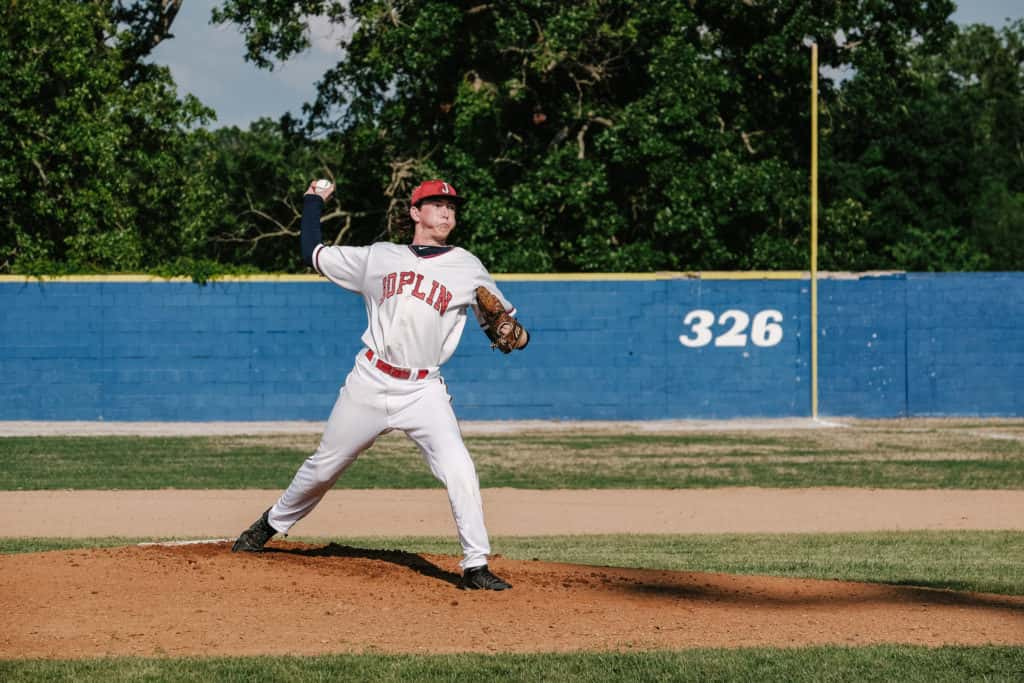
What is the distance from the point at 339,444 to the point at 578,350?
624 inches

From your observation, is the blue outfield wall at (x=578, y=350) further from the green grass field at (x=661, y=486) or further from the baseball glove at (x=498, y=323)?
the baseball glove at (x=498, y=323)

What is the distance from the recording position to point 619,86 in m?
27.9

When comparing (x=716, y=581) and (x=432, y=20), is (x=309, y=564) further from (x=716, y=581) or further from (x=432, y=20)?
(x=432, y=20)

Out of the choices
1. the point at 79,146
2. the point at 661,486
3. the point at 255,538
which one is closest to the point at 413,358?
the point at 255,538

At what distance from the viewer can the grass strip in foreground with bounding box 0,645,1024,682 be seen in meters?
5.42

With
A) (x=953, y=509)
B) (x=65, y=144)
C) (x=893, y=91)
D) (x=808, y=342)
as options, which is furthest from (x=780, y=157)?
(x=953, y=509)

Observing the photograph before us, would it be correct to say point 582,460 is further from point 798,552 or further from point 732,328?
point 798,552

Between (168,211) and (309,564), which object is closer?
(309,564)

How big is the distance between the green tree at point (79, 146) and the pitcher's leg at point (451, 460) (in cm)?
1781

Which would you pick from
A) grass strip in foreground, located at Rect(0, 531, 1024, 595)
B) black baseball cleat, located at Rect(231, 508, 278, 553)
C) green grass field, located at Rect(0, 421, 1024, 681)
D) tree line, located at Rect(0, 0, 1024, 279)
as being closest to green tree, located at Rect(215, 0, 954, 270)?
tree line, located at Rect(0, 0, 1024, 279)

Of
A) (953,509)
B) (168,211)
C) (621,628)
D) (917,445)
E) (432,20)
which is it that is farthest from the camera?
(168,211)

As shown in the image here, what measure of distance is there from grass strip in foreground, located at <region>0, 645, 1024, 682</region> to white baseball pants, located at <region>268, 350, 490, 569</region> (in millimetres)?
1207

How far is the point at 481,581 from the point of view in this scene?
272 inches

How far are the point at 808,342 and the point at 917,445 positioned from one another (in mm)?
4669
